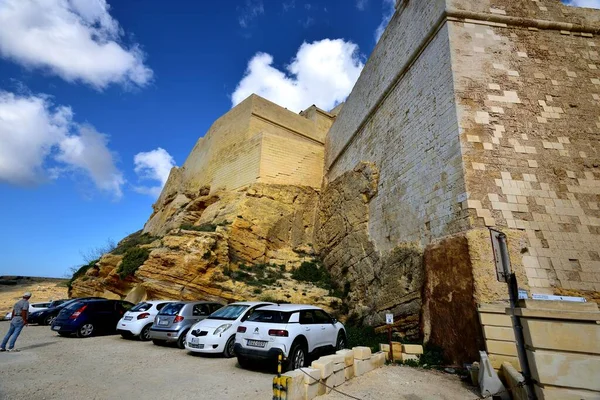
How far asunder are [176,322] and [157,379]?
3.41m

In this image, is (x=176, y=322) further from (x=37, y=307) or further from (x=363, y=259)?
(x=37, y=307)

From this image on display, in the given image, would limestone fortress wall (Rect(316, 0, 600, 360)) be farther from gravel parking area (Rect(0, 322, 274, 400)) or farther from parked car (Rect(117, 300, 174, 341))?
parked car (Rect(117, 300, 174, 341))

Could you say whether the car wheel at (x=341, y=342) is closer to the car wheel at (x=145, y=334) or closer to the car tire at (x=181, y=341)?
the car tire at (x=181, y=341)

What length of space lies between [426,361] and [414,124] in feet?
24.1

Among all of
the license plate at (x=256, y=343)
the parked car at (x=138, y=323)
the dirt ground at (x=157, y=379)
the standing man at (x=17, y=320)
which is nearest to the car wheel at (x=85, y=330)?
the parked car at (x=138, y=323)

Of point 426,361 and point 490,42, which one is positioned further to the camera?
point 490,42

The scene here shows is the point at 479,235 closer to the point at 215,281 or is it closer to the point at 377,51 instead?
the point at 215,281

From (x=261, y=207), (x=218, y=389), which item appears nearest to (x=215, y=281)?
(x=261, y=207)

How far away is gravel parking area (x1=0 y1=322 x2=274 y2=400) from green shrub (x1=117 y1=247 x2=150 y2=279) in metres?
4.90

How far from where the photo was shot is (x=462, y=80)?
8883mm

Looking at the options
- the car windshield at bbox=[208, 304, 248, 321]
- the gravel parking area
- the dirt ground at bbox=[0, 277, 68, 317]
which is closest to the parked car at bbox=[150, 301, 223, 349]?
the gravel parking area

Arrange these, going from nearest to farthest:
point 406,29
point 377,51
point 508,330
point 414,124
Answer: point 508,330 < point 414,124 < point 406,29 < point 377,51

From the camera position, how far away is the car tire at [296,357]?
19.4ft

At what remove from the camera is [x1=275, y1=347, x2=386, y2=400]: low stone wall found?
4.28 m
